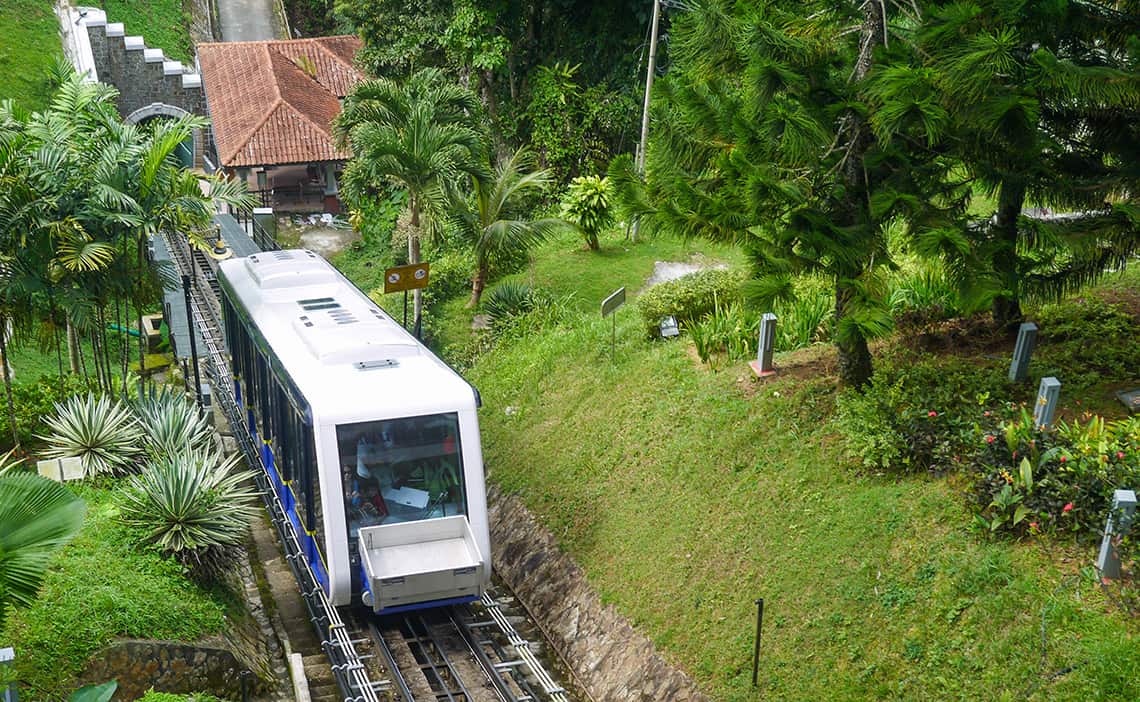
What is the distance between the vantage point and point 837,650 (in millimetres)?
9789

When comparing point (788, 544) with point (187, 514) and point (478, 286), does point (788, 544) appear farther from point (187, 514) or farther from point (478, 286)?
point (478, 286)

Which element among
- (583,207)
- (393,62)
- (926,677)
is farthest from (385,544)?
(393,62)

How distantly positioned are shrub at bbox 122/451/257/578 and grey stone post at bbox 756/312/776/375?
6.49 m

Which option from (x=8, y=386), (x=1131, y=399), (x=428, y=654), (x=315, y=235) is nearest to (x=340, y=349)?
(x=428, y=654)

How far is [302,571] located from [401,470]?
2471 millimetres

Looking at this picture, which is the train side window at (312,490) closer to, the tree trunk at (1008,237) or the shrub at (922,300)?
the tree trunk at (1008,237)

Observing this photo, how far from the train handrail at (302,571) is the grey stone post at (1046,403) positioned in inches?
269

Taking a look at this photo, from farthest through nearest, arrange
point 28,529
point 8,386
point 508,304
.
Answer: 1. point 508,304
2. point 8,386
3. point 28,529

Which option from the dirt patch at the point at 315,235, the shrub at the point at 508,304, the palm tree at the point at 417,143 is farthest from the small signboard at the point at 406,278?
the dirt patch at the point at 315,235

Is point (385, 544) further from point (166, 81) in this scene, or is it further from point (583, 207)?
point (166, 81)

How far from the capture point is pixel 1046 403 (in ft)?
32.6

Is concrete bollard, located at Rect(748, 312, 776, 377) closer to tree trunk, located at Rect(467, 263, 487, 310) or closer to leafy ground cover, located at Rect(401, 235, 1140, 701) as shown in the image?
leafy ground cover, located at Rect(401, 235, 1140, 701)

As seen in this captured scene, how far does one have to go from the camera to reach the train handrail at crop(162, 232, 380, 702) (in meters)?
10.7

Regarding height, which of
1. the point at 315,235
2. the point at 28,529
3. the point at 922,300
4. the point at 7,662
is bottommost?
the point at 315,235
